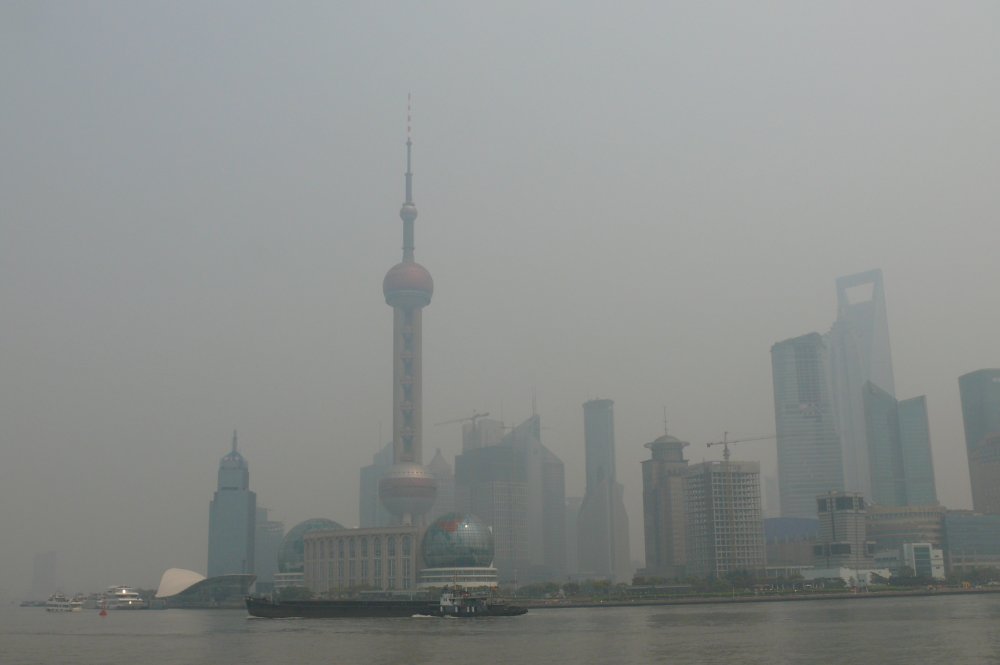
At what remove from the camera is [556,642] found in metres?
119

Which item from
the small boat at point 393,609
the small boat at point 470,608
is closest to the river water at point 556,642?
the small boat at point 470,608

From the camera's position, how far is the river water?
98.4m

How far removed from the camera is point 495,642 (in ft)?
391

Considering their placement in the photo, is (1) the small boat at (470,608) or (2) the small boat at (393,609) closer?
(1) the small boat at (470,608)

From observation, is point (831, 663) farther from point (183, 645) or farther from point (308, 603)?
point (308, 603)

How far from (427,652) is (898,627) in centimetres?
5844

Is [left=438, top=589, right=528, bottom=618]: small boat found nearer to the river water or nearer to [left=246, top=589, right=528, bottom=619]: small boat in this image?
[left=246, top=589, right=528, bottom=619]: small boat

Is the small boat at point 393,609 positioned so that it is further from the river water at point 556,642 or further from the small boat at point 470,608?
the river water at point 556,642

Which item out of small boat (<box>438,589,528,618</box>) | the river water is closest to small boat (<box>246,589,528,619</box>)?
small boat (<box>438,589,528,618</box>)

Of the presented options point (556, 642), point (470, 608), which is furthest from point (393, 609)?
point (556, 642)

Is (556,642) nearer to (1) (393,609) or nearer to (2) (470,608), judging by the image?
(2) (470,608)

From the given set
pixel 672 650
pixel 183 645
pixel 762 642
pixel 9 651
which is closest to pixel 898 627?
pixel 762 642

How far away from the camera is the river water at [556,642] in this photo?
323 feet

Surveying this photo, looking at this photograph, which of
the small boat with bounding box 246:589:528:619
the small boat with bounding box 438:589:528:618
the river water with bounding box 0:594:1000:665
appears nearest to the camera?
the river water with bounding box 0:594:1000:665
